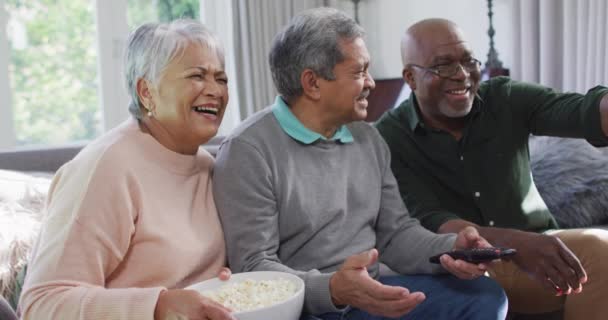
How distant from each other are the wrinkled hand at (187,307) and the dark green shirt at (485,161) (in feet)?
2.88

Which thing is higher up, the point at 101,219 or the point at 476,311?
the point at 101,219

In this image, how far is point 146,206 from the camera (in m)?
1.36

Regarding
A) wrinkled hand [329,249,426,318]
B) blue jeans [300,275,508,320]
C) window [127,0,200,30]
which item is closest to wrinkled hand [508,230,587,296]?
blue jeans [300,275,508,320]

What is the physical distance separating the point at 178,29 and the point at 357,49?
1.36 ft

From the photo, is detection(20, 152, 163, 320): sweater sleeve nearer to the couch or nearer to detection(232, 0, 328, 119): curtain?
the couch

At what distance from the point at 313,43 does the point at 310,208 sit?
373 millimetres

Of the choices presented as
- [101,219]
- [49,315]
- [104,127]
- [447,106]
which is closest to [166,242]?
[101,219]

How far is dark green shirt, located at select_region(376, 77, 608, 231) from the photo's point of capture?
1938mm

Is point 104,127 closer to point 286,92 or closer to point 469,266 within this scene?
point 286,92

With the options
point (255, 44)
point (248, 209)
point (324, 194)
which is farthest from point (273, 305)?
point (255, 44)

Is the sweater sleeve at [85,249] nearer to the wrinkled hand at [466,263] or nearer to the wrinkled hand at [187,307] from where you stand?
the wrinkled hand at [187,307]

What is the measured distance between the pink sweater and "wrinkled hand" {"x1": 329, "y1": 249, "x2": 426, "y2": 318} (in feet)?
1.01

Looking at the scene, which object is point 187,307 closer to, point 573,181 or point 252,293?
point 252,293

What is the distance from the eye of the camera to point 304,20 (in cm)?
160
